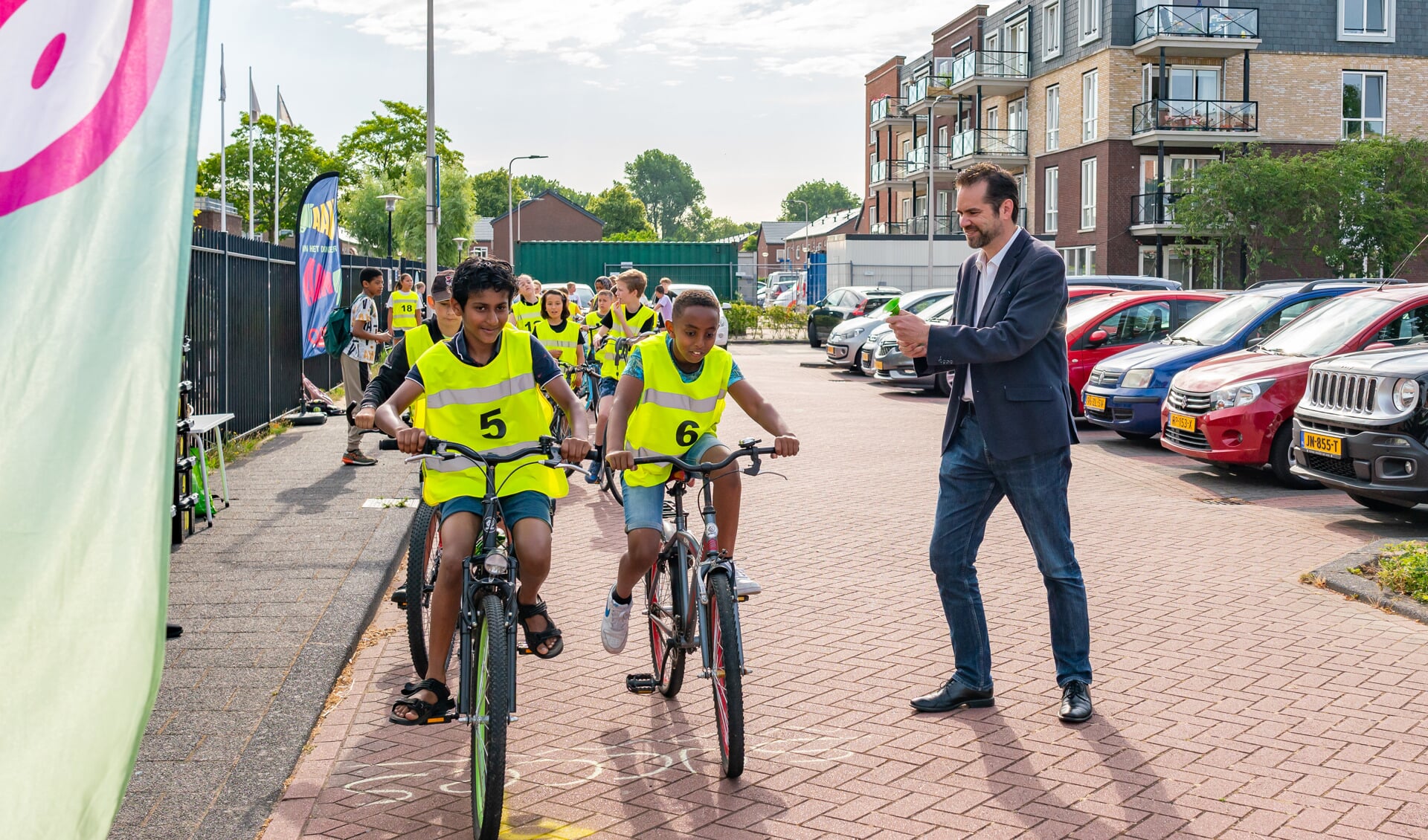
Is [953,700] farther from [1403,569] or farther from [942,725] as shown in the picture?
[1403,569]

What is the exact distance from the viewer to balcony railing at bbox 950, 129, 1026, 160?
4684 cm

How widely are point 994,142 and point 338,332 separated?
37.6 m

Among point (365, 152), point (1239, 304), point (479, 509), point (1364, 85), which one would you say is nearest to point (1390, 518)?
point (1239, 304)

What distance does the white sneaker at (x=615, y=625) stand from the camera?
16.6ft

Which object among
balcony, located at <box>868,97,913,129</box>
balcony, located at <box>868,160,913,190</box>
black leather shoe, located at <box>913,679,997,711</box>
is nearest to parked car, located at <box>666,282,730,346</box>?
black leather shoe, located at <box>913,679,997,711</box>

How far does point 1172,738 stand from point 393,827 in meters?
2.57

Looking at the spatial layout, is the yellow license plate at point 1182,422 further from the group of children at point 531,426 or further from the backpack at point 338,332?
the backpack at point 338,332

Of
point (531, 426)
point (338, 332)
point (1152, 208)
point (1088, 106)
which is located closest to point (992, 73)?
point (1088, 106)

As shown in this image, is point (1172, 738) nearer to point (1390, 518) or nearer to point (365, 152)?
point (1390, 518)

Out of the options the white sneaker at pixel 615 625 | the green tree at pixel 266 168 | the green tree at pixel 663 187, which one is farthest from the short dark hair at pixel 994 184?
the green tree at pixel 663 187

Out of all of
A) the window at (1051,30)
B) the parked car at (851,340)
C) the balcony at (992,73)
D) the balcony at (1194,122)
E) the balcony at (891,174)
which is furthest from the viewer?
the balcony at (891,174)

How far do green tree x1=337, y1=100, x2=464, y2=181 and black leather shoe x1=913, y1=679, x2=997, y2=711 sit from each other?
2537 inches

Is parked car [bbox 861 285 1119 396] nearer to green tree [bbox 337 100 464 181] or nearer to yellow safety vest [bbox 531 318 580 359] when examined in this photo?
yellow safety vest [bbox 531 318 580 359]

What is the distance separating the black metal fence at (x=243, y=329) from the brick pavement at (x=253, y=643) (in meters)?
1.66
